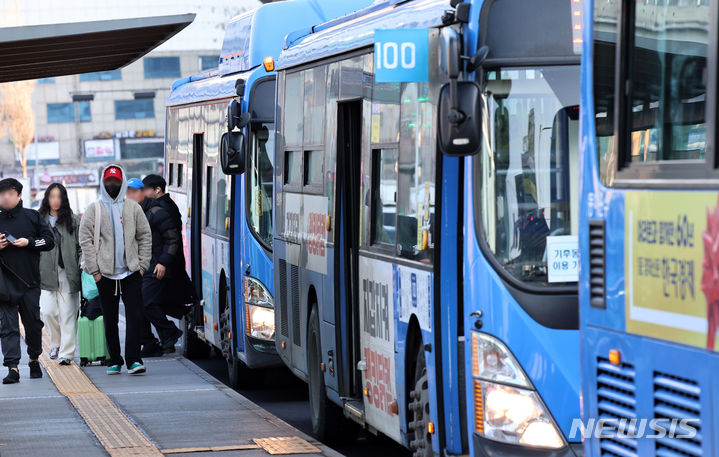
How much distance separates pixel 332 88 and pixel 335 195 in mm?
736

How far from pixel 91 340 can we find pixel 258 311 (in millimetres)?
2696

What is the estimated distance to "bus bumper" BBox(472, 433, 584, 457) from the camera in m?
6.05

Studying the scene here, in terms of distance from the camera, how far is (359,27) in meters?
8.88

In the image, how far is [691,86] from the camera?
4508 mm

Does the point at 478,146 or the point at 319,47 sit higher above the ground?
the point at 319,47

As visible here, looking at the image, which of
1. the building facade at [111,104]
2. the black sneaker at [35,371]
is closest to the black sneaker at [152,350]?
the black sneaker at [35,371]

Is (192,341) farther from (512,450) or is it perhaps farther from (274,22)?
(512,450)

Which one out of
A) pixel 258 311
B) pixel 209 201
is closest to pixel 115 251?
pixel 258 311

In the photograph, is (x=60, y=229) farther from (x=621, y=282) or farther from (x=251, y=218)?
(x=621, y=282)

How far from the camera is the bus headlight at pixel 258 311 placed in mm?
12664

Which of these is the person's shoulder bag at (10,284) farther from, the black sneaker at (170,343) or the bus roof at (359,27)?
the black sneaker at (170,343)

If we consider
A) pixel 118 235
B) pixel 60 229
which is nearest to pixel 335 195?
pixel 118 235

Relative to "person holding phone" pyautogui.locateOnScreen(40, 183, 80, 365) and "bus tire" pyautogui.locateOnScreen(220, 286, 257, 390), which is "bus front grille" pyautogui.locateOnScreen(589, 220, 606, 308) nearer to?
"bus tire" pyautogui.locateOnScreen(220, 286, 257, 390)

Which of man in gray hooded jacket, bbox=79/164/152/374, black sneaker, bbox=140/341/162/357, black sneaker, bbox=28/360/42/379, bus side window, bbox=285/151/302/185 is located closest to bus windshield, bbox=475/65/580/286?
bus side window, bbox=285/151/302/185
